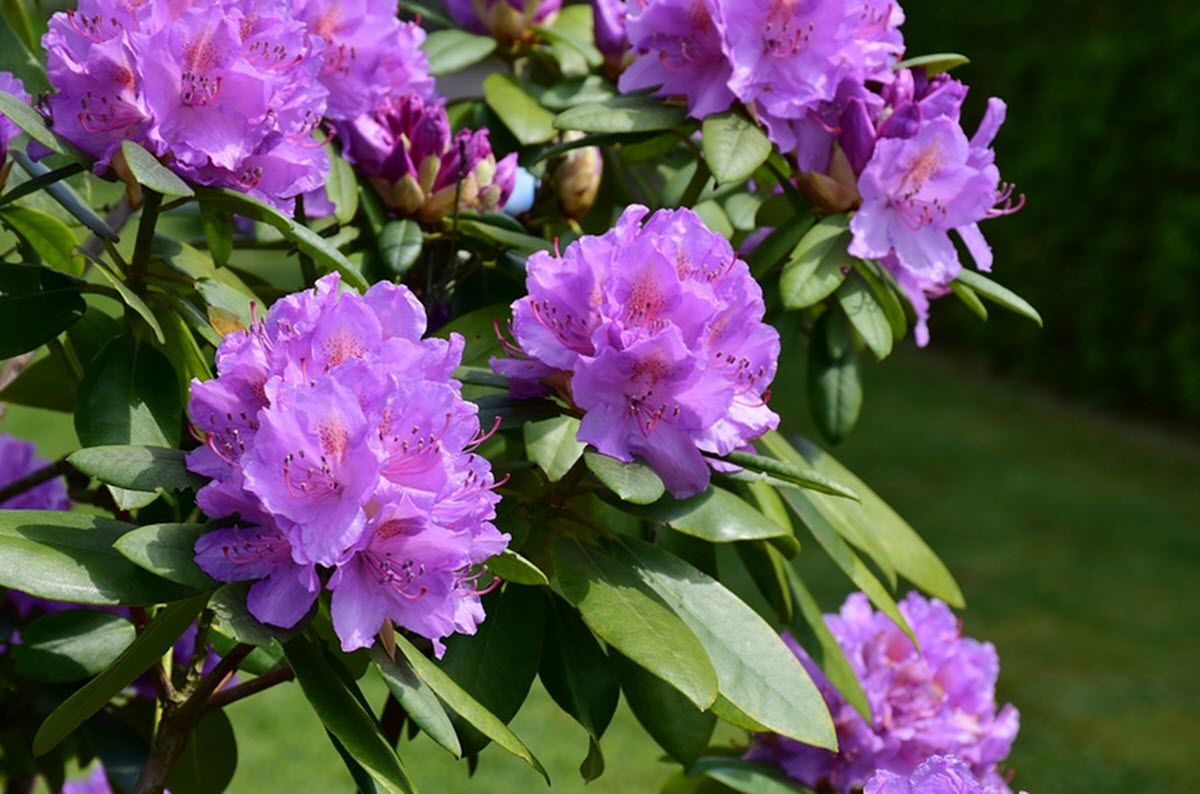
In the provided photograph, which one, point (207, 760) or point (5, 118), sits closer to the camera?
point (5, 118)

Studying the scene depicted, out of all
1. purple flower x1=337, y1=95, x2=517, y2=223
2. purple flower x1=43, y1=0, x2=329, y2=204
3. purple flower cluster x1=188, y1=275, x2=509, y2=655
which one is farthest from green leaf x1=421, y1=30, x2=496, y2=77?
purple flower cluster x1=188, y1=275, x2=509, y2=655

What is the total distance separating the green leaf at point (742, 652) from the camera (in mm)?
1070

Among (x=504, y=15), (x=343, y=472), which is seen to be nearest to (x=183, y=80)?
(x=343, y=472)

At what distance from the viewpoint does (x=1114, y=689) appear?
14.3ft

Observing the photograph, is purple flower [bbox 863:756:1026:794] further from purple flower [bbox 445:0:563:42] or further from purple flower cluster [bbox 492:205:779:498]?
purple flower [bbox 445:0:563:42]

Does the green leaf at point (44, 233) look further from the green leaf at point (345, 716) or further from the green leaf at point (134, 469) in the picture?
the green leaf at point (345, 716)

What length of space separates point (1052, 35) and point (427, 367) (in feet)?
22.3

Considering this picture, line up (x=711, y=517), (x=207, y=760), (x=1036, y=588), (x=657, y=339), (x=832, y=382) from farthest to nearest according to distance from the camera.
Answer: (x=1036, y=588), (x=832, y=382), (x=207, y=760), (x=711, y=517), (x=657, y=339)

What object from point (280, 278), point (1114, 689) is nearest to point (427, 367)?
point (1114, 689)

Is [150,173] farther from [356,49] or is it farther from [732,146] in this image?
[732,146]

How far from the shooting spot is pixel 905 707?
5.52 ft

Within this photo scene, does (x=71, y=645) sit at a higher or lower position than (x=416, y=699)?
lower

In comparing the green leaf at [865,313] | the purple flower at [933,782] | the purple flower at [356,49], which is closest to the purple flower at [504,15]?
Answer: the purple flower at [356,49]

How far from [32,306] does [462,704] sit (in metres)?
0.48
